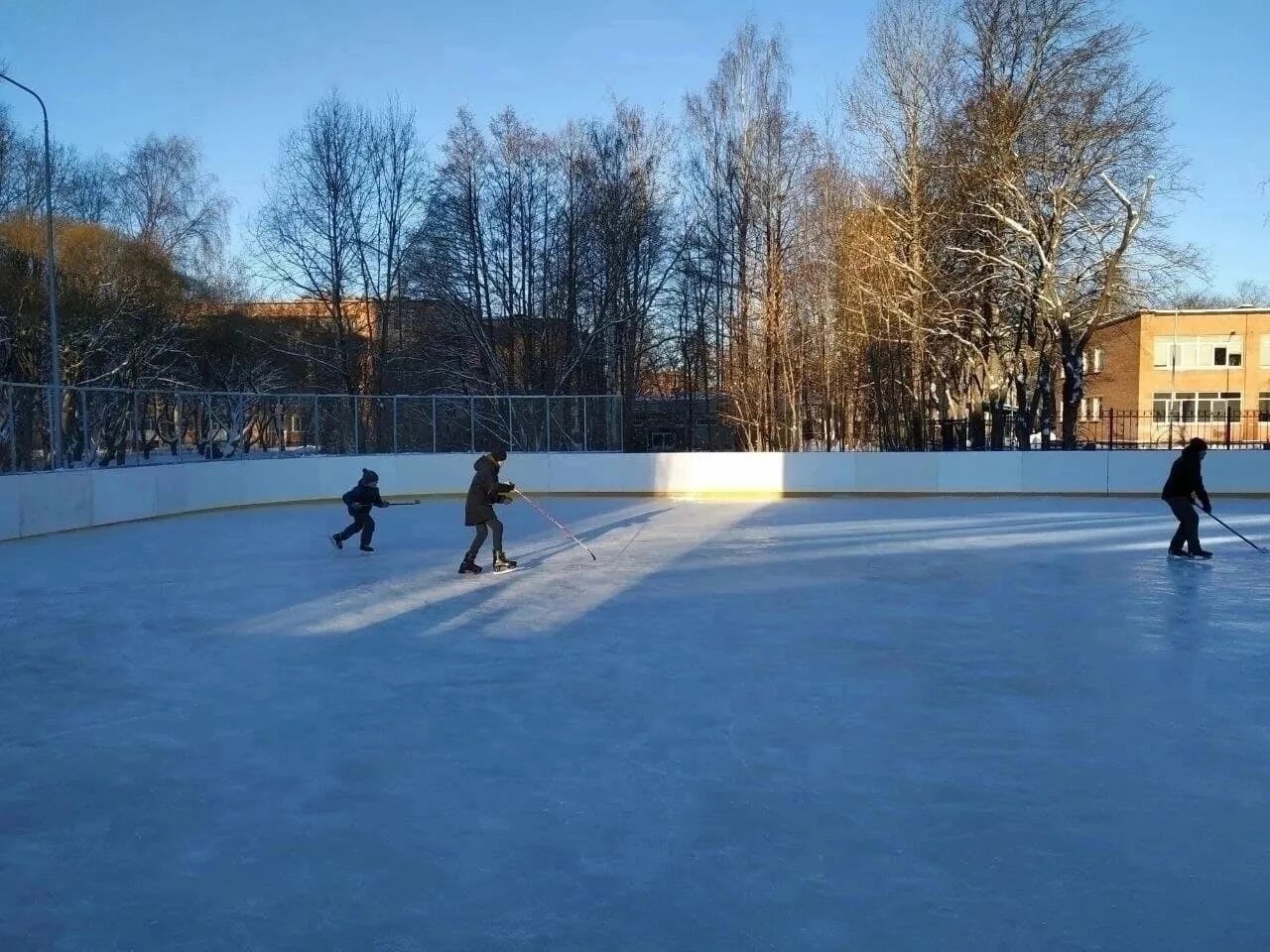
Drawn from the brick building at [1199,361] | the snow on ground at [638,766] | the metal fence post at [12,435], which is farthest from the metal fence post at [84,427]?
the brick building at [1199,361]

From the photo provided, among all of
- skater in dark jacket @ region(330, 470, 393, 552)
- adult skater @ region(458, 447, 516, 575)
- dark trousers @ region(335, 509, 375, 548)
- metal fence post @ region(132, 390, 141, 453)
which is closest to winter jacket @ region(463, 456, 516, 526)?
adult skater @ region(458, 447, 516, 575)

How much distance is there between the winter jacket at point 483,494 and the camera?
11.8 meters

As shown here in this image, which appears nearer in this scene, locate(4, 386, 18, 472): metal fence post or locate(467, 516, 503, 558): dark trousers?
locate(467, 516, 503, 558): dark trousers

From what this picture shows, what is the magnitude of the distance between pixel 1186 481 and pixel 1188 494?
0.87ft

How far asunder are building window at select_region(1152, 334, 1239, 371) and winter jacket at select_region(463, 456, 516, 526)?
5185cm

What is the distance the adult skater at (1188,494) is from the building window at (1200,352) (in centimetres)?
4679

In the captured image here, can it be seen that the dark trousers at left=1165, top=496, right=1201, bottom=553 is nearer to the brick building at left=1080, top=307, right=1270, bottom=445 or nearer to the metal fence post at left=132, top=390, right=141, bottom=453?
the metal fence post at left=132, top=390, right=141, bottom=453

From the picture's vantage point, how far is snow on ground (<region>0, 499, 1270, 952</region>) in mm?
3416

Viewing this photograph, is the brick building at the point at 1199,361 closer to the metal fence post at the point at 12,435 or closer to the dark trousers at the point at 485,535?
the dark trousers at the point at 485,535

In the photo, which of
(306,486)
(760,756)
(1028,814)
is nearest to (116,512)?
(306,486)

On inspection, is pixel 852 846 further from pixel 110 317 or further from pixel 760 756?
pixel 110 317

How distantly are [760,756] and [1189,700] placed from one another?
2974 mm

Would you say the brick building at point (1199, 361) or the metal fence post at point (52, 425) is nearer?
the metal fence post at point (52, 425)

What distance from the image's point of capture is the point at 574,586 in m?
10.9
